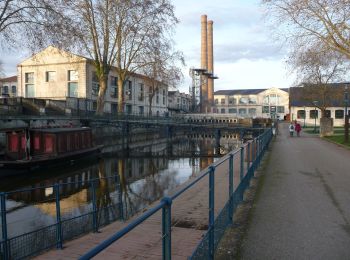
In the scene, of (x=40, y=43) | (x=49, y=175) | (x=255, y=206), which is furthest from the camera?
(x=40, y=43)

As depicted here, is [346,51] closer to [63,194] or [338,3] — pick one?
[338,3]

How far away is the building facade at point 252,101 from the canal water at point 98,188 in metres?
73.4

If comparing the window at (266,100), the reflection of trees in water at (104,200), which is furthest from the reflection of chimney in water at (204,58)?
the reflection of trees in water at (104,200)

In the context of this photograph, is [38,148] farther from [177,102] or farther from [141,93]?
[177,102]

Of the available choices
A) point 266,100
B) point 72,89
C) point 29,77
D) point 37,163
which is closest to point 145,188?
point 37,163

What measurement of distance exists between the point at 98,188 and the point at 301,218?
12277 millimetres

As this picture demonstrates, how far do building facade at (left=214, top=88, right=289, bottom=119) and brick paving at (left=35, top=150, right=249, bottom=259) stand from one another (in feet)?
305

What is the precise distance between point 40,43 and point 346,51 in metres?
20.2

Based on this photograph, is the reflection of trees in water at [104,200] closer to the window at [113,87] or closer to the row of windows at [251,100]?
the window at [113,87]

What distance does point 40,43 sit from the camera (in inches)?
1055

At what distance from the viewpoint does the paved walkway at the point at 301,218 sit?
589cm

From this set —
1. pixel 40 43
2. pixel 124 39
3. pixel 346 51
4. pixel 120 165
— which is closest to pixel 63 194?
pixel 120 165

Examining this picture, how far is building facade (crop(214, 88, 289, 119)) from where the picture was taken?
101 meters

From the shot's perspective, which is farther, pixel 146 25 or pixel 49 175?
pixel 146 25
